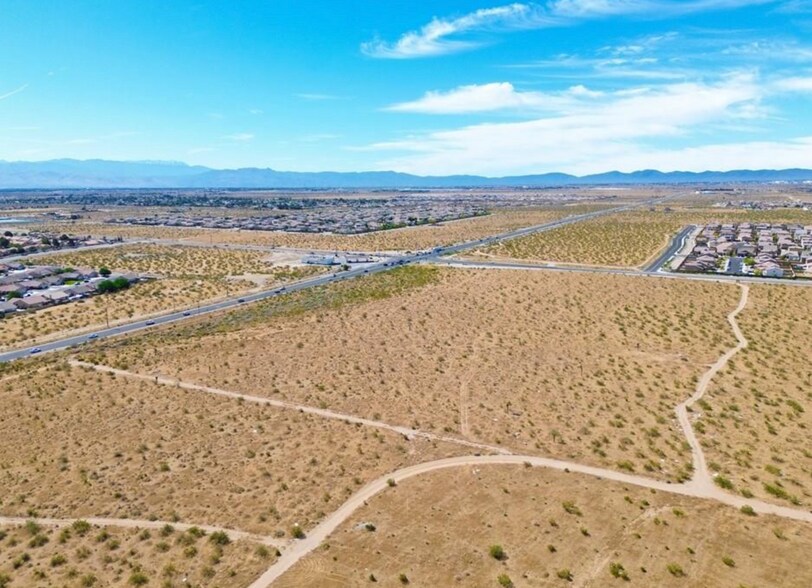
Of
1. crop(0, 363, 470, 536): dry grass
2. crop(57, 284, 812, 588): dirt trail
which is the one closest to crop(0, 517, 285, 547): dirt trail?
crop(57, 284, 812, 588): dirt trail

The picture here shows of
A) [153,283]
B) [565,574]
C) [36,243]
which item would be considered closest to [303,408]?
[565,574]

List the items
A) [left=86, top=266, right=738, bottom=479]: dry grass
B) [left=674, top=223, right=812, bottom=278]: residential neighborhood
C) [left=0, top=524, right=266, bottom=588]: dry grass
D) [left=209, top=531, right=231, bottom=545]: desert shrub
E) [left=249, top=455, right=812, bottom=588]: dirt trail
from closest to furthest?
[left=0, top=524, right=266, bottom=588]: dry grass, [left=249, top=455, right=812, bottom=588]: dirt trail, [left=209, top=531, right=231, bottom=545]: desert shrub, [left=86, top=266, right=738, bottom=479]: dry grass, [left=674, top=223, right=812, bottom=278]: residential neighborhood

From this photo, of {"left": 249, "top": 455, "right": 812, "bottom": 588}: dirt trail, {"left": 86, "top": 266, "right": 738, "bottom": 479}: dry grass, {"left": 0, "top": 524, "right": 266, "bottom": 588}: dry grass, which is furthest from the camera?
{"left": 86, "top": 266, "right": 738, "bottom": 479}: dry grass

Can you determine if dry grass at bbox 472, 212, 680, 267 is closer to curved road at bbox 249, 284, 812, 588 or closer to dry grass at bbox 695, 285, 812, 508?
dry grass at bbox 695, 285, 812, 508

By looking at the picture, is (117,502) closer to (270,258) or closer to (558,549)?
(558,549)

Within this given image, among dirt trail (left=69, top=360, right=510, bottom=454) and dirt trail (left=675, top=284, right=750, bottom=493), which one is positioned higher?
dirt trail (left=675, top=284, right=750, bottom=493)

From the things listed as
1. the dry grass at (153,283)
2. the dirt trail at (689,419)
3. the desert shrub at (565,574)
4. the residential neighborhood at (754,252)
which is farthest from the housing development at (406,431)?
the residential neighborhood at (754,252)

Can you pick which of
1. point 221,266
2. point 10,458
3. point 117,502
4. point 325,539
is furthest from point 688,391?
point 221,266
